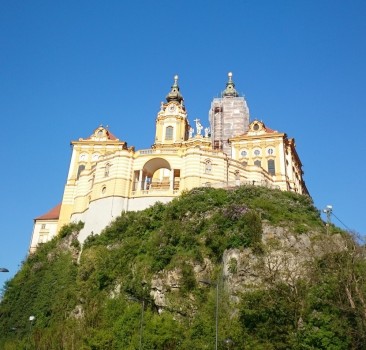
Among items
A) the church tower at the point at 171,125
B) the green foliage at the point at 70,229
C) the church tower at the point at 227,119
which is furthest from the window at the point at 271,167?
the green foliage at the point at 70,229

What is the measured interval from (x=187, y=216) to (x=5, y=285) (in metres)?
23.5

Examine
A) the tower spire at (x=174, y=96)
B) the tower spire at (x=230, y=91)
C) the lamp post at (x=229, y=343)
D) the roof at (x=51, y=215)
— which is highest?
the tower spire at (x=230, y=91)

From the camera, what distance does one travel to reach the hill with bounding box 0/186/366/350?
3453cm

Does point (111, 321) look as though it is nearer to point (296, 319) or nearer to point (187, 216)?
point (187, 216)

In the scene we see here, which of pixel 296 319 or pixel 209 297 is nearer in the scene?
pixel 296 319

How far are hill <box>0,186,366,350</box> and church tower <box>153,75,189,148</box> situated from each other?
1033 inches

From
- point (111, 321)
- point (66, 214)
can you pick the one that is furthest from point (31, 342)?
point (66, 214)

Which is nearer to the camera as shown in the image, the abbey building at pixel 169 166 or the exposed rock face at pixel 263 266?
the exposed rock face at pixel 263 266

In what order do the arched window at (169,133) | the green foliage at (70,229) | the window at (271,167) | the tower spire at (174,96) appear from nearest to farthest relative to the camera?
the green foliage at (70,229) → the window at (271,167) → the arched window at (169,133) → the tower spire at (174,96)

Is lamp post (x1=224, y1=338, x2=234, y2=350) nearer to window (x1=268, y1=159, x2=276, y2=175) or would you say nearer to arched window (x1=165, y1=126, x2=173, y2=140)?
window (x1=268, y1=159, x2=276, y2=175)

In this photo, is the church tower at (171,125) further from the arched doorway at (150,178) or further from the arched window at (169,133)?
the arched doorway at (150,178)

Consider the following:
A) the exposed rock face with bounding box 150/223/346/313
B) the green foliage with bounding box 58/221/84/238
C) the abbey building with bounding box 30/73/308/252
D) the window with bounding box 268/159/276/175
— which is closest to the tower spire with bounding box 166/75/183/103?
the abbey building with bounding box 30/73/308/252

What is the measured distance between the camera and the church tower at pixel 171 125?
76250 mm

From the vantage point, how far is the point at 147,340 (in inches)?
1454
